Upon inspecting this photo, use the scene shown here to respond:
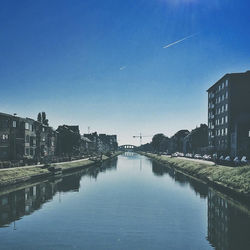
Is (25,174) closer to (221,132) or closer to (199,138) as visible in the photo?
(221,132)

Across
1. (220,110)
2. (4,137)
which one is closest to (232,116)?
(220,110)

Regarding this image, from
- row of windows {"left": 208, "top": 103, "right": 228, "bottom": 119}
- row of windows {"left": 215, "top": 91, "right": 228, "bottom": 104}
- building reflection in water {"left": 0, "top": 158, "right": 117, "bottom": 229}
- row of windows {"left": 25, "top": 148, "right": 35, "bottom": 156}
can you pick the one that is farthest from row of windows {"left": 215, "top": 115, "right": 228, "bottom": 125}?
row of windows {"left": 25, "top": 148, "right": 35, "bottom": 156}

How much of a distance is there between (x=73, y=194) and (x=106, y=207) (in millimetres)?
10951

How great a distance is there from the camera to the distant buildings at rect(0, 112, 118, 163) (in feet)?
210

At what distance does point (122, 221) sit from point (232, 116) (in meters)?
67.6

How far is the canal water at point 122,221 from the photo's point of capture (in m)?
18.2

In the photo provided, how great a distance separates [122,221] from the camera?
2336 centimetres

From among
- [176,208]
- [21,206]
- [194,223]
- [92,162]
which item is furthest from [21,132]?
[194,223]

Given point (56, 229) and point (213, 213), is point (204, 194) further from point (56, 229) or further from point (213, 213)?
point (56, 229)

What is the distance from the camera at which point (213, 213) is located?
1078 inches

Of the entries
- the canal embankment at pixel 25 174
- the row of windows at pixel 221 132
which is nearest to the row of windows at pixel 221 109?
the row of windows at pixel 221 132

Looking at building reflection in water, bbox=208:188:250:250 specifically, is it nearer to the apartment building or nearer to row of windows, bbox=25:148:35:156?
the apartment building

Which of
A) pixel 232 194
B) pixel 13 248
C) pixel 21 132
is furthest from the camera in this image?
pixel 21 132

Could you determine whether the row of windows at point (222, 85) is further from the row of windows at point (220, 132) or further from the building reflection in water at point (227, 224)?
the building reflection in water at point (227, 224)
